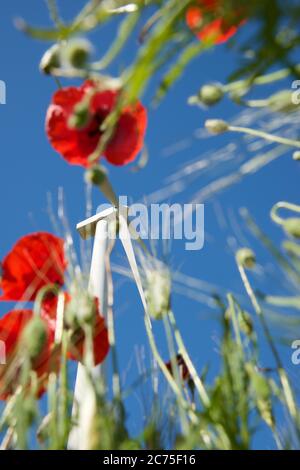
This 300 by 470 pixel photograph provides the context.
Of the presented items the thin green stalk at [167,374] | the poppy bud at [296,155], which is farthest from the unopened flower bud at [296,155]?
the thin green stalk at [167,374]

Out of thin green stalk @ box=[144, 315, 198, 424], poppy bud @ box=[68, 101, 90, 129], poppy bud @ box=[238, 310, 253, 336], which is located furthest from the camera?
poppy bud @ box=[238, 310, 253, 336]

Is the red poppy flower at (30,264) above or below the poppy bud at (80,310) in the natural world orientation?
above

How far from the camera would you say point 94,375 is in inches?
24.2

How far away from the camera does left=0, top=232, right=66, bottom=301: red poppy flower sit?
65cm

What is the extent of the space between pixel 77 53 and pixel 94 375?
0.35 m

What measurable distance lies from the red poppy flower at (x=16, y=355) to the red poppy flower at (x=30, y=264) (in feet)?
0.09

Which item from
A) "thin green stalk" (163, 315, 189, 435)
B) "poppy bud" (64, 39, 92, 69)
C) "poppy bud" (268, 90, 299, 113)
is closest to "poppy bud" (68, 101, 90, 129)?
"poppy bud" (64, 39, 92, 69)

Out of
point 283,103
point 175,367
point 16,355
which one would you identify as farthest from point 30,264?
point 283,103

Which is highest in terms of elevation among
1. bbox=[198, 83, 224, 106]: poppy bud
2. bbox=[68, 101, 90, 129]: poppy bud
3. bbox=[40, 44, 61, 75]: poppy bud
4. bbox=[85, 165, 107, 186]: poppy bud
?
bbox=[40, 44, 61, 75]: poppy bud

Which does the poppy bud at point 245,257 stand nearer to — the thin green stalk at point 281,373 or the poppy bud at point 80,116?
the thin green stalk at point 281,373

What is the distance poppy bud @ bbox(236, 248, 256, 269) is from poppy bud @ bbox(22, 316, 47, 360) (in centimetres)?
21

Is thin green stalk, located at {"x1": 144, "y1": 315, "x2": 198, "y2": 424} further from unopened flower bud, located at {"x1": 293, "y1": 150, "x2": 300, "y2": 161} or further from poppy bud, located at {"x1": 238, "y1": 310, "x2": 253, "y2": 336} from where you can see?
unopened flower bud, located at {"x1": 293, "y1": 150, "x2": 300, "y2": 161}

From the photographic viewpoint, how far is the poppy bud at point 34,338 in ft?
1.57

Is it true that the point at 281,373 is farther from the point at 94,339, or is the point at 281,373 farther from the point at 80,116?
the point at 80,116
